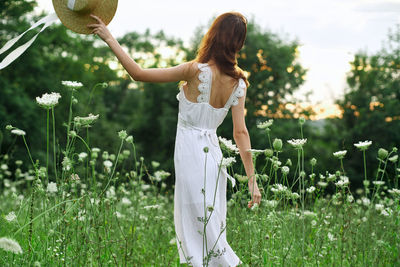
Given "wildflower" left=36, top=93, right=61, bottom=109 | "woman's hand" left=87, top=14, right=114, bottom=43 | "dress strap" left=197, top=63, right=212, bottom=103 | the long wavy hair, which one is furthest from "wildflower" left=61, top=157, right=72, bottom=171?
the long wavy hair

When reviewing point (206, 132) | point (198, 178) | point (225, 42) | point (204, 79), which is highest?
point (225, 42)

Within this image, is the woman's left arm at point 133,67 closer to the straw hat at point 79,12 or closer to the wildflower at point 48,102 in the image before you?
the straw hat at point 79,12

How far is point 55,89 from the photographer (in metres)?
22.2

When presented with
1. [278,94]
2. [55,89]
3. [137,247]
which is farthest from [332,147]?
[137,247]

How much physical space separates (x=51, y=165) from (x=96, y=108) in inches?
398

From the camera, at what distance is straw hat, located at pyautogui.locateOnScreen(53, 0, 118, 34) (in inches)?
124

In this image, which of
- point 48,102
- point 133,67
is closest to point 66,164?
point 48,102

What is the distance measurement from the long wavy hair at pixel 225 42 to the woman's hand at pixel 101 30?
0.68m

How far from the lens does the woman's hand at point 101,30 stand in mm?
3072

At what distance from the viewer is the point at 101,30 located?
310cm

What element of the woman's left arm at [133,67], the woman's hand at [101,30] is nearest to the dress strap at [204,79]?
the woman's left arm at [133,67]

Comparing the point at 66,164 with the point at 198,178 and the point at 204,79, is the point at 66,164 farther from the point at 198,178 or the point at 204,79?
the point at 204,79

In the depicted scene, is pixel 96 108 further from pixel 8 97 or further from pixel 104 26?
pixel 104 26

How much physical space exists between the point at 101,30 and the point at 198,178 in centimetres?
121
